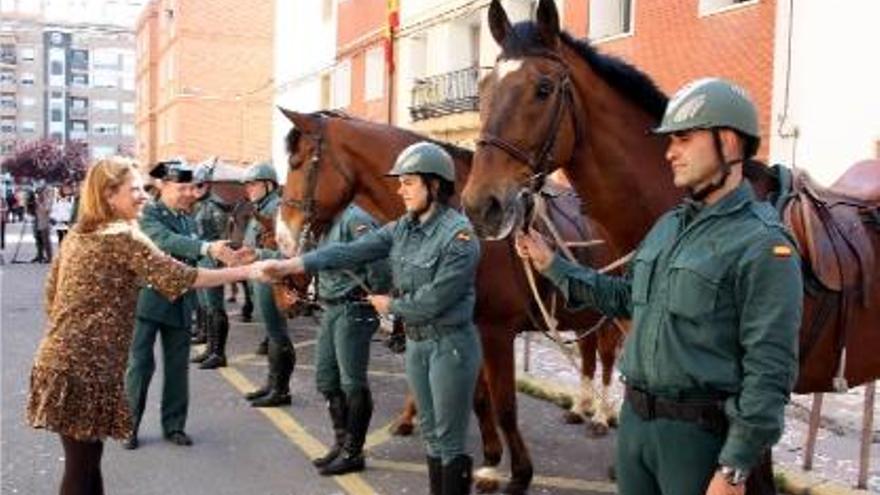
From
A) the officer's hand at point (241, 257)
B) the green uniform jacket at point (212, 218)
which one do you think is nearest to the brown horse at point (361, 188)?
the officer's hand at point (241, 257)

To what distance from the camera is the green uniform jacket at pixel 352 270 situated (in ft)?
20.2

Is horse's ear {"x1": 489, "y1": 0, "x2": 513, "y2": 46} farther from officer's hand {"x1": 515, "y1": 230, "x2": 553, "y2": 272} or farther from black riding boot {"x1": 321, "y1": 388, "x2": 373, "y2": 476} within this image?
black riding boot {"x1": 321, "y1": 388, "x2": 373, "y2": 476}

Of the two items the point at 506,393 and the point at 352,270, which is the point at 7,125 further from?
the point at 506,393

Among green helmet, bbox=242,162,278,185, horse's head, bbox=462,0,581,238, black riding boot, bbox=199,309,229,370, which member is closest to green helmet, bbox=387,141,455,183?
horse's head, bbox=462,0,581,238

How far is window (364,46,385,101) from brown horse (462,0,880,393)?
21.7 metres

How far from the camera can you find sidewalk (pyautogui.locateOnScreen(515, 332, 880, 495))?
6.12 m

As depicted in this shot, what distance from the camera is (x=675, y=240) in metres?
2.80

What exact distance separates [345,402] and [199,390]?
302 cm

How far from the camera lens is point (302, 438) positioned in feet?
23.8

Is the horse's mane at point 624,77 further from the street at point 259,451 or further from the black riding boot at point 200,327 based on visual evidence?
the black riding boot at point 200,327

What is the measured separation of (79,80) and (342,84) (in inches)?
3860

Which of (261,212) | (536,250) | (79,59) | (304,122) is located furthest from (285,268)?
(79,59)

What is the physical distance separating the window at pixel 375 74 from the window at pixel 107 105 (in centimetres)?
9934

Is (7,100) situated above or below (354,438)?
above
